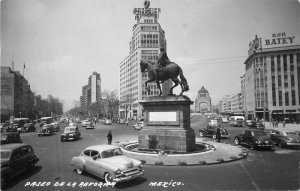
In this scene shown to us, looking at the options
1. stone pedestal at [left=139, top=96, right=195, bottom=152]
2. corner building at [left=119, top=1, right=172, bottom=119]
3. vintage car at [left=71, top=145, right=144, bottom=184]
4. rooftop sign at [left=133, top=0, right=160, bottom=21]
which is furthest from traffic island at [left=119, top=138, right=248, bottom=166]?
rooftop sign at [left=133, top=0, right=160, bottom=21]

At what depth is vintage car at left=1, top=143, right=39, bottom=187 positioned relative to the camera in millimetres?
9578

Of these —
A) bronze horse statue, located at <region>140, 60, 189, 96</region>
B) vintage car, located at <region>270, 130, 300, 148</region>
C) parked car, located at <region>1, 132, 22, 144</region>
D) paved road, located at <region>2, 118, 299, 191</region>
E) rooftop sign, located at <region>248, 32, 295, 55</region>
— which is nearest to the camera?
paved road, located at <region>2, 118, 299, 191</region>

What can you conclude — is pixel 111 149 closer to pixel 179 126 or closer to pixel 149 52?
pixel 179 126

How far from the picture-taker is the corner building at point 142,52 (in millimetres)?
111562

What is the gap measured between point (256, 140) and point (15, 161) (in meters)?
18.0

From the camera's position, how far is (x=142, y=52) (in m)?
112

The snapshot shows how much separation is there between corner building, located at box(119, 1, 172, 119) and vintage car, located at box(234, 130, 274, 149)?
8649cm

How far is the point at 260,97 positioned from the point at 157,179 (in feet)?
265

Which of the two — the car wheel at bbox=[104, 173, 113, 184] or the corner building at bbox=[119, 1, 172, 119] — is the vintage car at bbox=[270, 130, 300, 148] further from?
the corner building at bbox=[119, 1, 172, 119]

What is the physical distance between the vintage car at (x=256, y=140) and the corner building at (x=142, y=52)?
284 ft

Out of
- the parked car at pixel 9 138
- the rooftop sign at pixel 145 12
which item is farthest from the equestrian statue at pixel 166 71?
the rooftop sign at pixel 145 12

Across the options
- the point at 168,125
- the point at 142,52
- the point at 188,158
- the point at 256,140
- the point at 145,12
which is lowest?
the point at 188,158

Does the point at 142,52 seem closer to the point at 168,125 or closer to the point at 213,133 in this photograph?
the point at 213,133

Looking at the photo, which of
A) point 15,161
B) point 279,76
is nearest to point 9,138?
point 15,161
